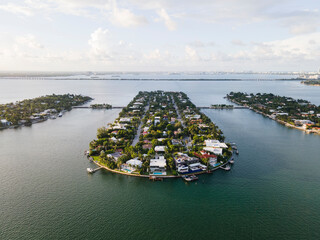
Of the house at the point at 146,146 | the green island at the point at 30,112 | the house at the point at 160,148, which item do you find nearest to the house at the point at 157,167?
the house at the point at 160,148

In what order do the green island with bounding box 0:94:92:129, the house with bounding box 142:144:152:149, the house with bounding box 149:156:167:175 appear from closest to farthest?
the house with bounding box 149:156:167:175
the house with bounding box 142:144:152:149
the green island with bounding box 0:94:92:129

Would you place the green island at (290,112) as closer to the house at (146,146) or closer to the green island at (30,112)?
the house at (146,146)

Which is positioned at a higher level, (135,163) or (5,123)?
(5,123)

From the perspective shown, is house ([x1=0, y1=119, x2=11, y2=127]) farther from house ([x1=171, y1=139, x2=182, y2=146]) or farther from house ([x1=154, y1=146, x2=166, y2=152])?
house ([x1=171, y1=139, x2=182, y2=146])

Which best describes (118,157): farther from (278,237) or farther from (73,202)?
(278,237)

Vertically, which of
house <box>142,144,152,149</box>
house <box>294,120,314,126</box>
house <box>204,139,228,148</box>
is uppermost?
house <box>294,120,314,126</box>

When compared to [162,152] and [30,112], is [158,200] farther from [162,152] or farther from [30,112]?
[30,112]

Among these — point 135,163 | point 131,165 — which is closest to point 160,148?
point 135,163

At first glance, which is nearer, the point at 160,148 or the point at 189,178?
the point at 189,178

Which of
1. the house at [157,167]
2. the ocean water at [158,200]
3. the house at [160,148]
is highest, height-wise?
the house at [160,148]

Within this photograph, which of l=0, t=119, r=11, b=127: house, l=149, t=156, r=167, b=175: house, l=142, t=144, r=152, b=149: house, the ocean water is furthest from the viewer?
l=0, t=119, r=11, b=127: house

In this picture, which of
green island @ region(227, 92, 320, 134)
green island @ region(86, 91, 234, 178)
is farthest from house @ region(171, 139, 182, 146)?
green island @ region(227, 92, 320, 134)
